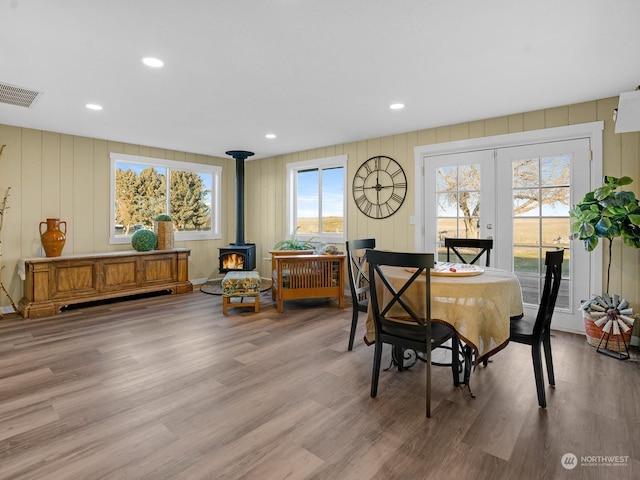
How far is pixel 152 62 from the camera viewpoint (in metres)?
2.81

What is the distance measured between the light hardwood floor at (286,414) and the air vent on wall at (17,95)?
2.41m

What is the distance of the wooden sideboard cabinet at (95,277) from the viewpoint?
4379mm

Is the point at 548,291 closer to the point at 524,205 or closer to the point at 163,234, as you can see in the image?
the point at 524,205

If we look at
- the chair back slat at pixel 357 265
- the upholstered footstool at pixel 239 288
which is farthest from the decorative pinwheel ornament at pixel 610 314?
the upholstered footstool at pixel 239 288

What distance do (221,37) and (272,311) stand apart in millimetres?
3172

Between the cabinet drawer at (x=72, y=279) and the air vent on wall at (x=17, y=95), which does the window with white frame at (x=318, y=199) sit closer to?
the cabinet drawer at (x=72, y=279)

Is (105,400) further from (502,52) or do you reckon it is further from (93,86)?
(502,52)

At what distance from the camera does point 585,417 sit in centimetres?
212

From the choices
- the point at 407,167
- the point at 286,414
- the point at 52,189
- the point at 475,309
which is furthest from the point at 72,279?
the point at 475,309

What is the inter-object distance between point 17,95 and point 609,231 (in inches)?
223

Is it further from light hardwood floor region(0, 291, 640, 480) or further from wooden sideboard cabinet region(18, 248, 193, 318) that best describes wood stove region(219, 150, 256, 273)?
light hardwood floor region(0, 291, 640, 480)

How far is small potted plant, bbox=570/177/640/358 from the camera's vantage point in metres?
3.08

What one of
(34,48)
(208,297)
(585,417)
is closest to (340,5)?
(34,48)

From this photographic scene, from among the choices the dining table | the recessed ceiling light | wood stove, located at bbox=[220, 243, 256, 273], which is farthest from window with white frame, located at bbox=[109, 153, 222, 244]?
the dining table
